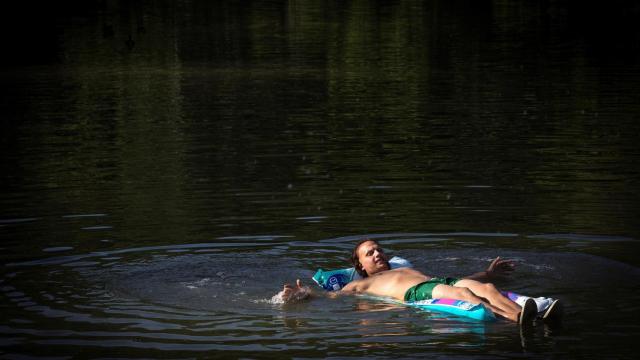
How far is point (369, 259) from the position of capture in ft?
44.3

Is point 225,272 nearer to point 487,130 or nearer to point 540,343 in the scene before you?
point 540,343

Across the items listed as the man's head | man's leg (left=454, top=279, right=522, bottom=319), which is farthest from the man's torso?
man's leg (left=454, top=279, right=522, bottom=319)

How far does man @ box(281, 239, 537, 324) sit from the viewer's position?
1171 cm

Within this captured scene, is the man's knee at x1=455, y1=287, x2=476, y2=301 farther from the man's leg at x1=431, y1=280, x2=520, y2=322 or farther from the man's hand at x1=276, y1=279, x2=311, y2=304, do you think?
the man's hand at x1=276, y1=279, x2=311, y2=304

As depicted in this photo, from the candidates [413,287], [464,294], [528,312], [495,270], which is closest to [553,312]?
[528,312]

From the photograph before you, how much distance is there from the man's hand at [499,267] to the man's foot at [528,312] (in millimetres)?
1927

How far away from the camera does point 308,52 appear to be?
152 ft

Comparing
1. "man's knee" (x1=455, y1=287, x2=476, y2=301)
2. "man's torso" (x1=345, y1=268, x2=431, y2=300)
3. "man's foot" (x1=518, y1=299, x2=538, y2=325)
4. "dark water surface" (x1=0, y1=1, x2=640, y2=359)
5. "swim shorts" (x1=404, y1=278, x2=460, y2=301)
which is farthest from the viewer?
"man's torso" (x1=345, y1=268, x2=431, y2=300)

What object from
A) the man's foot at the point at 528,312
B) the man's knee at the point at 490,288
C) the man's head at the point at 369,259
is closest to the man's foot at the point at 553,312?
the man's foot at the point at 528,312

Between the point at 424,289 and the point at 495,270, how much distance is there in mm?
1316

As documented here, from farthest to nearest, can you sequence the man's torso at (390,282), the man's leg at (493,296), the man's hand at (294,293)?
the man's torso at (390,282) < the man's hand at (294,293) < the man's leg at (493,296)

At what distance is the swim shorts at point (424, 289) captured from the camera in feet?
40.5

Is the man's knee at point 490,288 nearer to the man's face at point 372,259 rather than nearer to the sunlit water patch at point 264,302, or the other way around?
the sunlit water patch at point 264,302

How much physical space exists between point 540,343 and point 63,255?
645 centimetres
